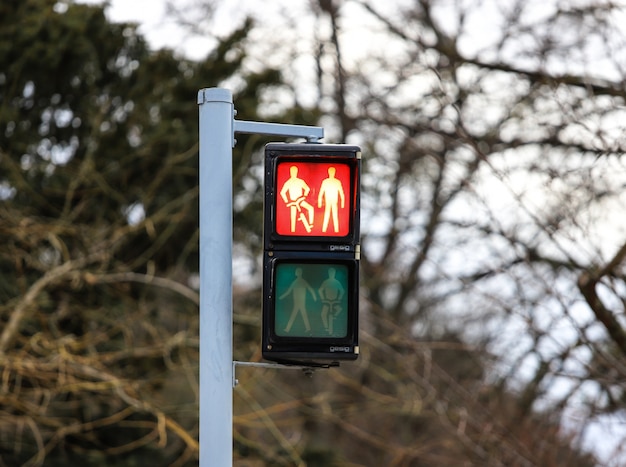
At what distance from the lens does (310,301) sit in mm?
4398

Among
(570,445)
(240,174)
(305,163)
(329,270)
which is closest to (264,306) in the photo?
(329,270)

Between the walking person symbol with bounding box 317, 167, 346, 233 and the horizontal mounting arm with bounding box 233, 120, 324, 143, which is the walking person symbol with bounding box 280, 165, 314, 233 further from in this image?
the horizontal mounting arm with bounding box 233, 120, 324, 143

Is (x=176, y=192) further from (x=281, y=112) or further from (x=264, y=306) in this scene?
(x=264, y=306)

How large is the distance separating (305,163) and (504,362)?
7.84 m

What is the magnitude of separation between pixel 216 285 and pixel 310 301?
0.45 metres

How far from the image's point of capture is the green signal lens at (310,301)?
439 centimetres

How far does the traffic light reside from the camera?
436 centimetres

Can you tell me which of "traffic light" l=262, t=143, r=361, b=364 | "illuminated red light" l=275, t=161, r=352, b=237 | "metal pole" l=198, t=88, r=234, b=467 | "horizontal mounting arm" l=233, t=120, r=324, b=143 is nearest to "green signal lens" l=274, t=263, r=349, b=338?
"traffic light" l=262, t=143, r=361, b=364

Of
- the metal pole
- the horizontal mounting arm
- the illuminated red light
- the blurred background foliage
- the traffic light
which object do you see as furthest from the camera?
the blurred background foliage

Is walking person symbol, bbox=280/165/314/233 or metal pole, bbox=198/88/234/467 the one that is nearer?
walking person symbol, bbox=280/165/314/233

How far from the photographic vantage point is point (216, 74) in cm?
1451

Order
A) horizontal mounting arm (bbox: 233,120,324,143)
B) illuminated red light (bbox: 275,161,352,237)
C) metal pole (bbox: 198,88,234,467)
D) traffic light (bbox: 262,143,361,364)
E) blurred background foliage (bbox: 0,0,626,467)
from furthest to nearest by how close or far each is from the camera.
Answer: blurred background foliage (bbox: 0,0,626,467) < horizontal mounting arm (bbox: 233,120,324,143) < metal pole (bbox: 198,88,234,467) < illuminated red light (bbox: 275,161,352,237) < traffic light (bbox: 262,143,361,364)

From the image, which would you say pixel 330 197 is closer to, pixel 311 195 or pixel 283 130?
pixel 311 195

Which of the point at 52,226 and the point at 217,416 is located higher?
the point at 52,226
